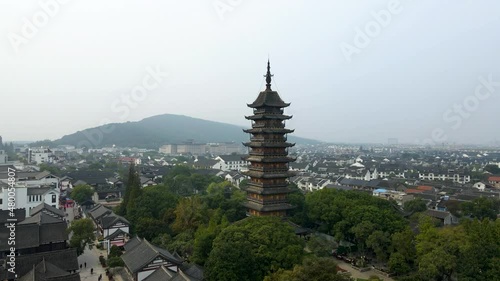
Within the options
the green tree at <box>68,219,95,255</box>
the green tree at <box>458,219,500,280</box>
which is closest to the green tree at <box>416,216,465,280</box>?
the green tree at <box>458,219,500,280</box>

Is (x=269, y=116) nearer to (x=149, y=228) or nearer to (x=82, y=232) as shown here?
(x=149, y=228)

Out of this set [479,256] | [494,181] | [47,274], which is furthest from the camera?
[494,181]

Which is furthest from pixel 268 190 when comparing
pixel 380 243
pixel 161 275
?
pixel 161 275

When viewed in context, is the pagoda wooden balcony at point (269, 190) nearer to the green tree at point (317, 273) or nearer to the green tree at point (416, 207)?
the green tree at point (317, 273)

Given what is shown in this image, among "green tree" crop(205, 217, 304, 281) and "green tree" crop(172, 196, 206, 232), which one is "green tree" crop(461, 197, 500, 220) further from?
"green tree" crop(172, 196, 206, 232)

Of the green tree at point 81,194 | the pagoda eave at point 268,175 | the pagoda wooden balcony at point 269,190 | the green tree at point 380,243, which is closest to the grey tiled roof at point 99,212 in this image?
the green tree at point 81,194

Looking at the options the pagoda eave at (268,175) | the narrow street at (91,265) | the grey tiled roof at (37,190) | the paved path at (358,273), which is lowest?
A: the narrow street at (91,265)
